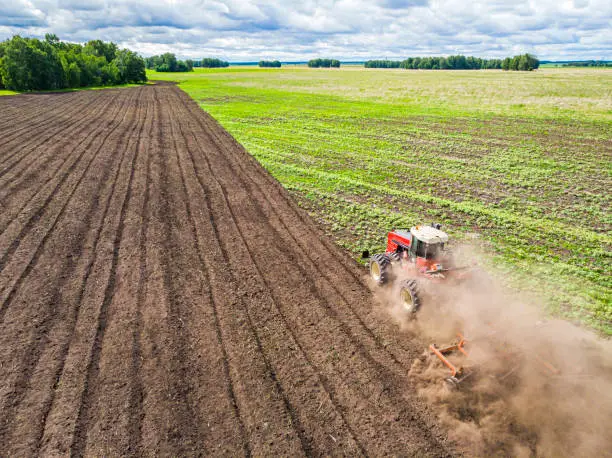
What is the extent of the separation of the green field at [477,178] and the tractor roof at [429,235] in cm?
286

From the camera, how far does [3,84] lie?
64312 mm

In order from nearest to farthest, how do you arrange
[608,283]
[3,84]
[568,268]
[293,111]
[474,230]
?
[608,283] < [568,268] < [474,230] < [293,111] < [3,84]

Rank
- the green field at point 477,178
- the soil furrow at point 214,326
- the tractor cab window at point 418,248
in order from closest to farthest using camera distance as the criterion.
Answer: the soil furrow at point 214,326
the tractor cab window at point 418,248
the green field at point 477,178

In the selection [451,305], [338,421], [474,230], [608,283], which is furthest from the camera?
[474,230]

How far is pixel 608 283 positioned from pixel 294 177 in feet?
41.5

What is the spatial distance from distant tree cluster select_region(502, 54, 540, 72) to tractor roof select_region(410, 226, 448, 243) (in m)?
160

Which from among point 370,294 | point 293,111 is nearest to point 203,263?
point 370,294

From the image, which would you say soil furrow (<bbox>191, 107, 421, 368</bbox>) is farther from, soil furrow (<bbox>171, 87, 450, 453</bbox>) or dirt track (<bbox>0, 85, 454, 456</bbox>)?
soil furrow (<bbox>171, 87, 450, 453</bbox>)

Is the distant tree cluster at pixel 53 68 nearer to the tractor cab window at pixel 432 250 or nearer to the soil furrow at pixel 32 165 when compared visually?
the soil furrow at pixel 32 165

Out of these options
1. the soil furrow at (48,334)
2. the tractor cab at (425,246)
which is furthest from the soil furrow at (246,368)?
the tractor cab at (425,246)

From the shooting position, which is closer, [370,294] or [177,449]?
[177,449]

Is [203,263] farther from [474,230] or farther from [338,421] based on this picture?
[474,230]

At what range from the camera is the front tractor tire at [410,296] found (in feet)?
25.8

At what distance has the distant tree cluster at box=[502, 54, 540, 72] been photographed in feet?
450
